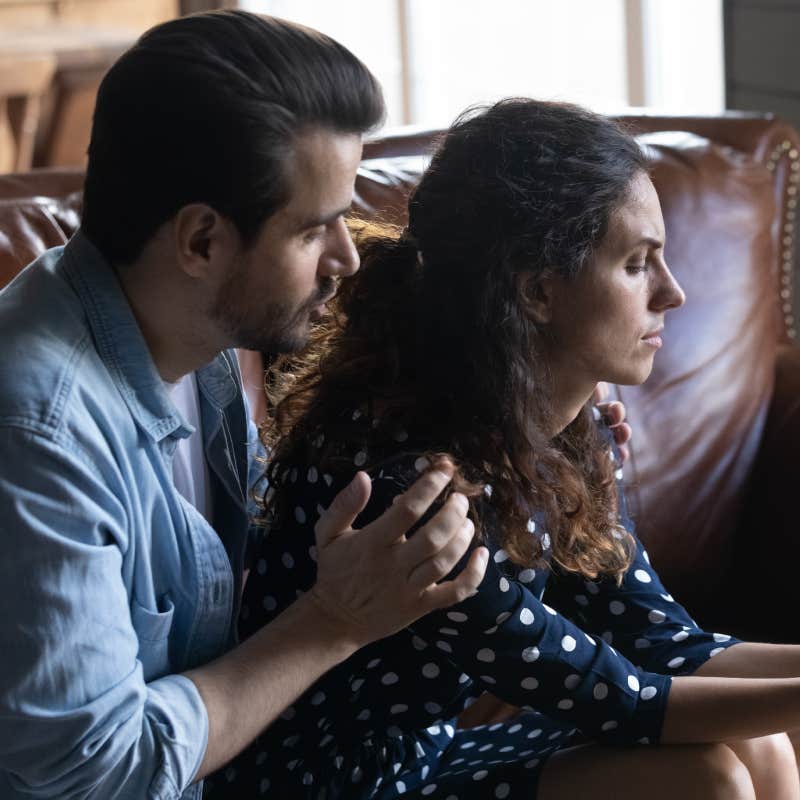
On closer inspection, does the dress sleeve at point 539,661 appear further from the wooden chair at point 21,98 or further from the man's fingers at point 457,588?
the wooden chair at point 21,98

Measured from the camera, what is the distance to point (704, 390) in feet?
6.05

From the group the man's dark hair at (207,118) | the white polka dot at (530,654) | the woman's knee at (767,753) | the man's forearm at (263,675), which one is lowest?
the woman's knee at (767,753)

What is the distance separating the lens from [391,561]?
1086mm

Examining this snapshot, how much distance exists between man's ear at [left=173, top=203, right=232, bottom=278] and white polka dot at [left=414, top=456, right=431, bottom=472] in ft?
0.82

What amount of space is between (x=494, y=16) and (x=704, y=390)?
1799 mm

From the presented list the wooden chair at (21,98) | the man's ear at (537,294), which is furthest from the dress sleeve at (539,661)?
the wooden chair at (21,98)

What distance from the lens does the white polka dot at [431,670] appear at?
1.29 m

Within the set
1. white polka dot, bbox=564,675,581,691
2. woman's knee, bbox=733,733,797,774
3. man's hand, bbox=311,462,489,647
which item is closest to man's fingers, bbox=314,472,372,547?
man's hand, bbox=311,462,489,647

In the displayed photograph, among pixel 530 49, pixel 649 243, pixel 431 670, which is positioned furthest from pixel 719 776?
pixel 530 49

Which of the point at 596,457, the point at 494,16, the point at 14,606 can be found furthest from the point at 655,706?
the point at 494,16

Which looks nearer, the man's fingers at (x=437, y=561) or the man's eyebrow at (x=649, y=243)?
the man's fingers at (x=437, y=561)

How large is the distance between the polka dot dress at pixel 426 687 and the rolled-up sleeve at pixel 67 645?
0.80ft

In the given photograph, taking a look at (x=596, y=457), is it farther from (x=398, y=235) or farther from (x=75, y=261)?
(x=75, y=261)

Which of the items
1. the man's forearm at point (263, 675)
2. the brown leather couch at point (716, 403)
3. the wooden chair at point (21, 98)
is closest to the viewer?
the man's forearm at point (263, 675)
